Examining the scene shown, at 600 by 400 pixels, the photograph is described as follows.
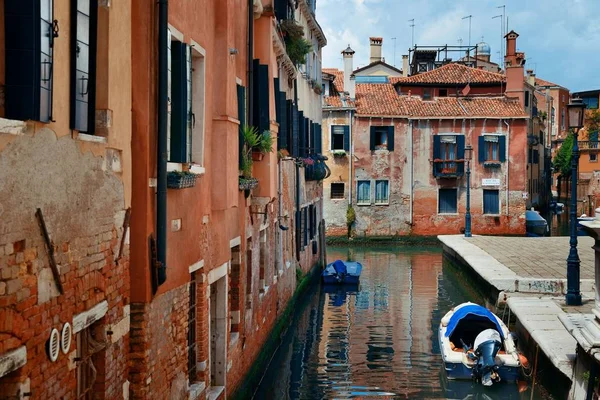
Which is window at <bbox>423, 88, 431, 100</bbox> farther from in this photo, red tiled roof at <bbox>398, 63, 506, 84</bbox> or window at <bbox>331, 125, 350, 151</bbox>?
window at <bbox>331, 125, 350, 151</bbox>

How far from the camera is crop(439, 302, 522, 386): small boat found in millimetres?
13234

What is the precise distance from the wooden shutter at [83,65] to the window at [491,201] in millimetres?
33322

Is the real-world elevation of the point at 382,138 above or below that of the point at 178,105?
above

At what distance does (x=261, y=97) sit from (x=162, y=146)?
20.2ft

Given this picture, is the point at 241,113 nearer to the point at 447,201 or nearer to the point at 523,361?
the point at 523,361

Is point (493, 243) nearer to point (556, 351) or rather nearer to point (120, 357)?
point (556, 351)

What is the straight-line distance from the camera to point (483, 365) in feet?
43.6

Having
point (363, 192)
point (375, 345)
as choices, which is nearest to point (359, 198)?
point (363, 192)

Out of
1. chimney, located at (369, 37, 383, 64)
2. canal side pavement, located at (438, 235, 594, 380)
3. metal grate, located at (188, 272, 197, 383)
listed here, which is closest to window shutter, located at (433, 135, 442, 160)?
canal side pavement, located at (438, 235, 594, 380)

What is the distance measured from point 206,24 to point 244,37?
288cm

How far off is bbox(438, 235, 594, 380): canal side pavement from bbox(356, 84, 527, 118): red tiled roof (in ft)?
26.1

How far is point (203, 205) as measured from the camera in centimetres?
870

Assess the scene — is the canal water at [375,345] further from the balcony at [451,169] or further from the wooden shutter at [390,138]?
the wooden shutter at [390,138]

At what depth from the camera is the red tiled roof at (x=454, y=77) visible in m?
39.9
